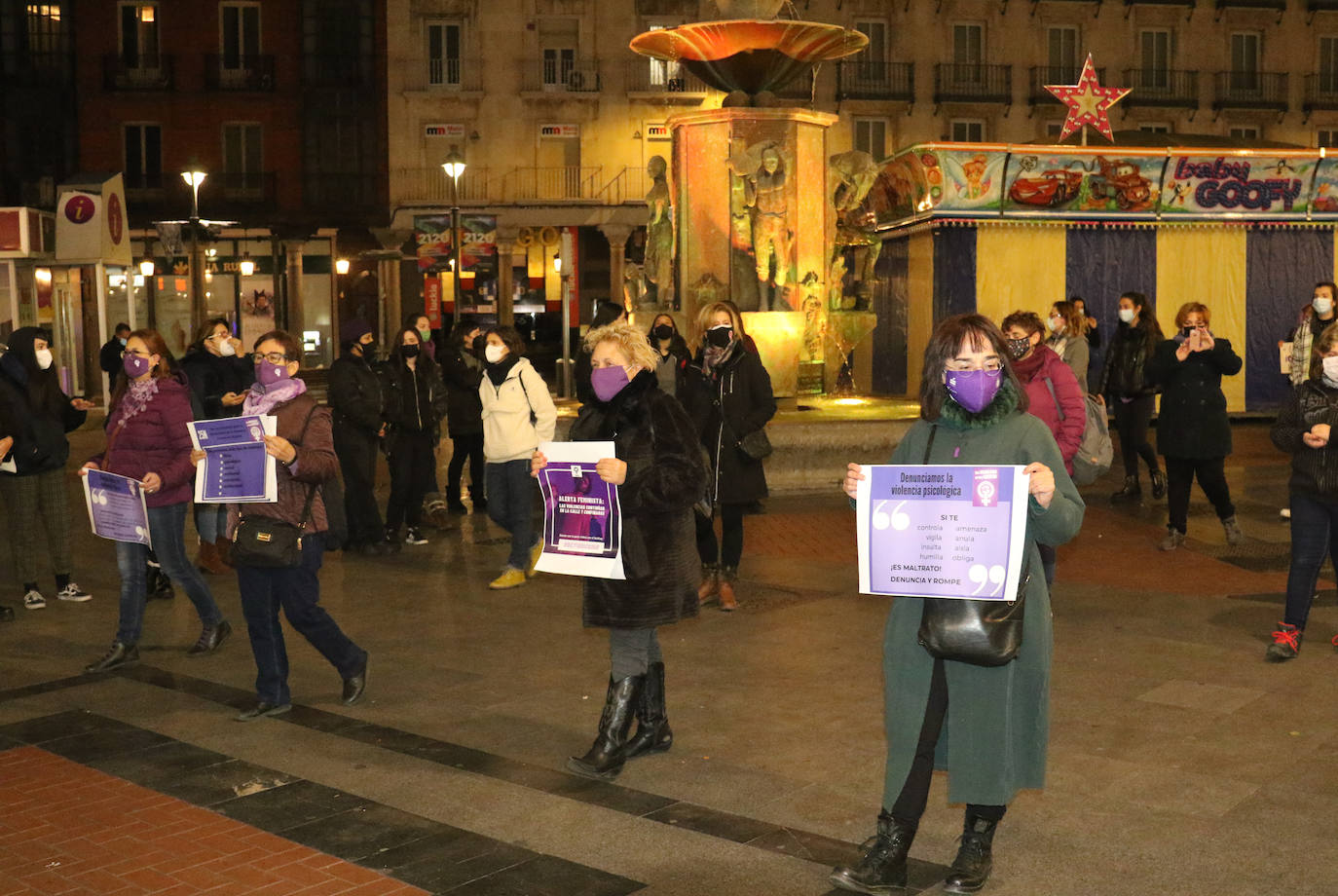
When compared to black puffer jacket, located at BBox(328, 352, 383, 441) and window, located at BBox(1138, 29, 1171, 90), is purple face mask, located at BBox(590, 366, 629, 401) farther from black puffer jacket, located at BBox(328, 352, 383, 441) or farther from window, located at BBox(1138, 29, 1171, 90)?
window, located at BBox(1138, 29, 1171, 90)

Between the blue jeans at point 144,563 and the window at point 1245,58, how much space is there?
1634 inches

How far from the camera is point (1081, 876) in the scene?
482cm

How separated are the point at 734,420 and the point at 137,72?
1598 inches

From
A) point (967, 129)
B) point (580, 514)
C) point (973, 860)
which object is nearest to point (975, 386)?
point (973, 860)

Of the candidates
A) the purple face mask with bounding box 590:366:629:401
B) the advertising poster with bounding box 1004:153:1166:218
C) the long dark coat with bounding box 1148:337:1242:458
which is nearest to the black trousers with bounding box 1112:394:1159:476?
the long dark coat with bounding box 1148:337:1242:458

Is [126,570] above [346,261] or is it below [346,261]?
below

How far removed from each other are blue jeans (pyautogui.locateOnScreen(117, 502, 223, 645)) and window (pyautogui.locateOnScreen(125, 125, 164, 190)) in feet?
130

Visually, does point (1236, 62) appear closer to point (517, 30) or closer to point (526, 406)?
point (517, 30)

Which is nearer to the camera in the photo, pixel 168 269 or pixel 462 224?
pixel 462 224

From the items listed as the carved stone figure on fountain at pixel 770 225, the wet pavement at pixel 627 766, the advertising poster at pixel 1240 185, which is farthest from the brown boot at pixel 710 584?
the advertising poster at pixel 1240 185

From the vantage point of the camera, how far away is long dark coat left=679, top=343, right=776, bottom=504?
8.99 meters

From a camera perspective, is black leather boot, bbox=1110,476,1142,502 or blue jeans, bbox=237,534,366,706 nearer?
blue jeans, bbox=237,534,366,706

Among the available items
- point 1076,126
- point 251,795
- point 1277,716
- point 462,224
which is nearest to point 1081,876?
point 1277,716

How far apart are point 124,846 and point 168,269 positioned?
4231cm
